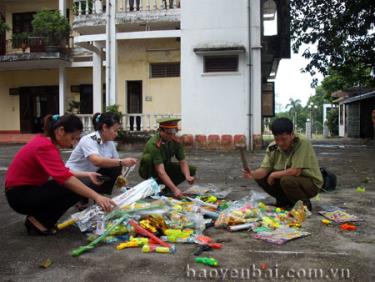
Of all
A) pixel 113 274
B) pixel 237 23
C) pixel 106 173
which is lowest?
pixel 113 274

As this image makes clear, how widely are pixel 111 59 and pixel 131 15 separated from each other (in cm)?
155

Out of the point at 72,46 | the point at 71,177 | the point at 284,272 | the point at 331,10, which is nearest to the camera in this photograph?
the point at 284,272

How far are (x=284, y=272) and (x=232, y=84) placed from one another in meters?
9.88

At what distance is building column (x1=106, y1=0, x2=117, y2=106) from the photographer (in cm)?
1369

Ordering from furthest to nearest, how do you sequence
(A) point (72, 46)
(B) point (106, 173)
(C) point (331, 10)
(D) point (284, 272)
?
(A) point (72, 46)
(C) point (331, 10)
(B) point (106, 173)
(D) point (284, 272)

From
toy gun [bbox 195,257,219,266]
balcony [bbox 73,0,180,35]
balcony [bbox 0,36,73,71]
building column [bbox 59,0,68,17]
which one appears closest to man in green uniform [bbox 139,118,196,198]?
toy gun [bbox 195,257,219,266]

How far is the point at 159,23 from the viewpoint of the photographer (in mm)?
14109

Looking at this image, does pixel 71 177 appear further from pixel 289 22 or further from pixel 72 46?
pixel 72 46

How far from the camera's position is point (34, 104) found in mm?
18516

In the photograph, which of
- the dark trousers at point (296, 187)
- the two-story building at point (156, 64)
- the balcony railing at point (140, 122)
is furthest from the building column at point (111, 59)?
the dark trousers at point (296, 187)

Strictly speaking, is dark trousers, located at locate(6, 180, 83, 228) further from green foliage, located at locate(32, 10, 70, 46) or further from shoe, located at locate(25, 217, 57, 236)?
green foliage, located at locate(32, 10, 70, 46)

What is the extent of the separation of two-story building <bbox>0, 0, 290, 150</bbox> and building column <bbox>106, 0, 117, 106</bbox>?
3cm

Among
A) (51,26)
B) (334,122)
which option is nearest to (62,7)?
(51,26)

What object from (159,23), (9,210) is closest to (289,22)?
(159,23)
